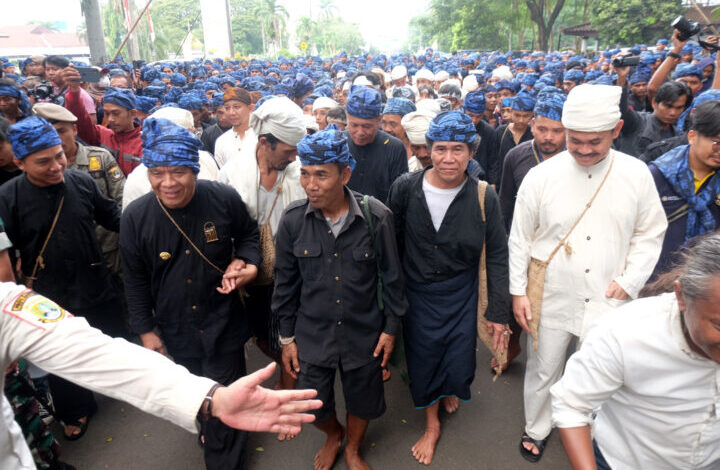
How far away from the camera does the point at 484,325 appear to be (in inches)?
117

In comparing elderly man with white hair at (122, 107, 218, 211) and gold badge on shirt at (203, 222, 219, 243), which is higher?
elderly man with white hair at (122, 107, 218, 211)

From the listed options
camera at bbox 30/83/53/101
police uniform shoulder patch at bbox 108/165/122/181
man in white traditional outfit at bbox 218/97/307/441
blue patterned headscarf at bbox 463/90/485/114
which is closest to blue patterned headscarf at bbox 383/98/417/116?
blue patterned headscarf at bbox 463/90/485/114

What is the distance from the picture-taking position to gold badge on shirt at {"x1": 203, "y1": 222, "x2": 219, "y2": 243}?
8.59 feet

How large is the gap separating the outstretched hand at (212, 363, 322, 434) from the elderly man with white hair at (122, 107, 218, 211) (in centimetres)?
183

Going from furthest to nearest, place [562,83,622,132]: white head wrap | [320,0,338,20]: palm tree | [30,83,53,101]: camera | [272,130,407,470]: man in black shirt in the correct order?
[320,0,338,20]: palm tree → [30,83,53,101]: camera → [272,130,407,470]: man in black shirt → [562,83,622,132]: white head wrap

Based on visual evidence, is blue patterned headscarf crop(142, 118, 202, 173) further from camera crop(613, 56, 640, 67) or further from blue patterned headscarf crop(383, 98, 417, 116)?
camera crop(613, 56, 640, 67)

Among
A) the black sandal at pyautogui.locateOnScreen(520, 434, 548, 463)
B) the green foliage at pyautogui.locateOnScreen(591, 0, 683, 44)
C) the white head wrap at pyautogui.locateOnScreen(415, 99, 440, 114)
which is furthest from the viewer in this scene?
the green foliage at pyautogui.locateOnScreen(591, 0, 683, 44)

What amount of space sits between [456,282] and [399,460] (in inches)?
48.6

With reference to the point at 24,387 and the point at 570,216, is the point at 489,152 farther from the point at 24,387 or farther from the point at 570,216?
the point at 24,387

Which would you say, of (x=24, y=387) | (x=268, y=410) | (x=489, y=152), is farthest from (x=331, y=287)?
(x=489, y=152)

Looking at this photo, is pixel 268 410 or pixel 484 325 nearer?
pixel 268 410

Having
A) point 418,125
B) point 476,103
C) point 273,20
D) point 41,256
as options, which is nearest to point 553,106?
point 418,125

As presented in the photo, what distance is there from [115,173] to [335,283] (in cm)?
237

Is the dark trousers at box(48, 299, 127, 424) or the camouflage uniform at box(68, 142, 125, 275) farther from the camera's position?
the camouflage uniform at box(68, 142, 125, 275)
